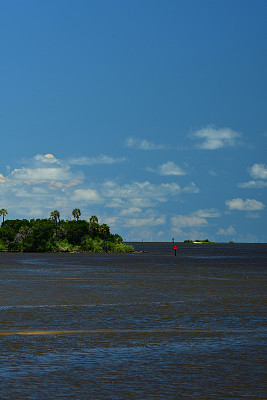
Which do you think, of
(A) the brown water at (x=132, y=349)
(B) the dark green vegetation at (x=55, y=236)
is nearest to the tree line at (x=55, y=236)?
→ (B) the dark green vegetation at (x=55, y=236)

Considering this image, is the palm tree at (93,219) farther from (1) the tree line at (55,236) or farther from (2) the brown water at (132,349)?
(2) the brown water at (132,349)

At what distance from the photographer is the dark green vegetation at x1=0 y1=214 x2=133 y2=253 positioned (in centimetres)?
17562

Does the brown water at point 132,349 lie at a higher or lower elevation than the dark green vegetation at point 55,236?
lower

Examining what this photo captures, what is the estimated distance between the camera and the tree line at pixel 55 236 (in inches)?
6914

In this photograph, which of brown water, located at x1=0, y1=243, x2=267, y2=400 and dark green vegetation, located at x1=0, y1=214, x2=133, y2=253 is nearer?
Answer: brown water, located at x1=0, y1=243, x2=267, y2=400

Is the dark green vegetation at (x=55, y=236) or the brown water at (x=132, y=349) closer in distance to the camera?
the brown water at (x=132, y=349)

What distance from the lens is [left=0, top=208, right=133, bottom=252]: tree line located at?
17562 centimetres

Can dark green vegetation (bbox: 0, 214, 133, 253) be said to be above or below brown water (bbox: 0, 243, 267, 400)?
above

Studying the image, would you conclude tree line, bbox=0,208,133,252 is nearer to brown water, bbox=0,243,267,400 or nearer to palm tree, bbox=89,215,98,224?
palm tree, bbox=89,215,98,224

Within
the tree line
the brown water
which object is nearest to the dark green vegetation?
the tree line

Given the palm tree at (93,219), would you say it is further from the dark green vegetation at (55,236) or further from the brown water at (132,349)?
the brown water at (132,349)

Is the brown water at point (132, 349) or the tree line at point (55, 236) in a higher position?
the tree line at point (55, 236)

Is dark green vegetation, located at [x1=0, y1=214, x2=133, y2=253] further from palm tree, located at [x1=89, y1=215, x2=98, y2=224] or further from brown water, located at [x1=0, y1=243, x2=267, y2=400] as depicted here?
brown water, located at [x1=0, y1=243, x2=267, y2=400]

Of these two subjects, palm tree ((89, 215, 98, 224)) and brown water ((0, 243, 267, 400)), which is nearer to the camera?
brown water ((0, 243, 267, 400))
